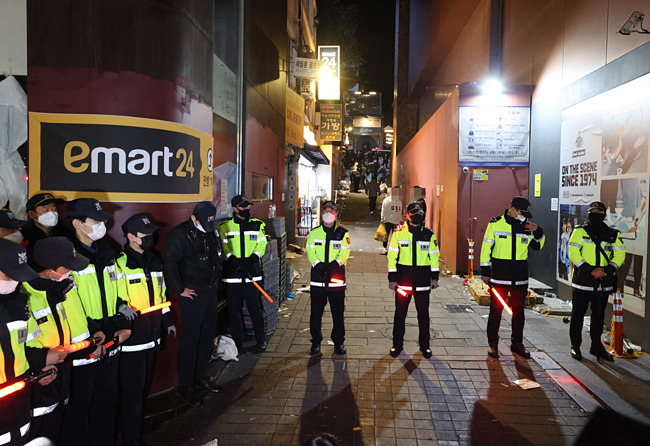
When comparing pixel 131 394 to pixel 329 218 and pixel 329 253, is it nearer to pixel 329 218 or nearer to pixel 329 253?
pixel 329 253

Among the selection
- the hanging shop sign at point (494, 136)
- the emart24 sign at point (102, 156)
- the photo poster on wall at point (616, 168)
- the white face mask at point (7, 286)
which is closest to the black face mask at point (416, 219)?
the emart24 sign at point (102, 156)

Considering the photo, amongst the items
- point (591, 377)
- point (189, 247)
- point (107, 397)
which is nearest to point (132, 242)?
point (189, 247)

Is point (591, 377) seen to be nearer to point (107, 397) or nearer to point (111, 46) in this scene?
point (107, 397)

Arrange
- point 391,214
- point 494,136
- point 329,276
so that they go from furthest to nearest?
point 391,214 < point 494,136 < point 329,276

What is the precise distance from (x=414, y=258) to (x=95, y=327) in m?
4.24

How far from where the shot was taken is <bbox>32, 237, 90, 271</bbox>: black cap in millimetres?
3025

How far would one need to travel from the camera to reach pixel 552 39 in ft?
32.4

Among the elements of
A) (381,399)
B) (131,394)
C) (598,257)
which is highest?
(598,257)

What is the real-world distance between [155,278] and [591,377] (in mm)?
5410

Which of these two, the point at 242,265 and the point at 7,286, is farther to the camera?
the point at 242,265

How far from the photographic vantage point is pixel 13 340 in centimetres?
264

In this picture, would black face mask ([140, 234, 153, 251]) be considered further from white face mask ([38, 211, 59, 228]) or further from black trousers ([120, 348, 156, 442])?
black trousers ([120, 348, 156, 442])

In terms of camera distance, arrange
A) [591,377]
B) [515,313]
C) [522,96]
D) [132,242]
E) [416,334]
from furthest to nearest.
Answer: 1. [522,96]
2. [416,334]
3. [515,313]
4. [591,377]
5. [132,242]

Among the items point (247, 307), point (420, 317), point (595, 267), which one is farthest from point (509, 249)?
point (247, 307)
